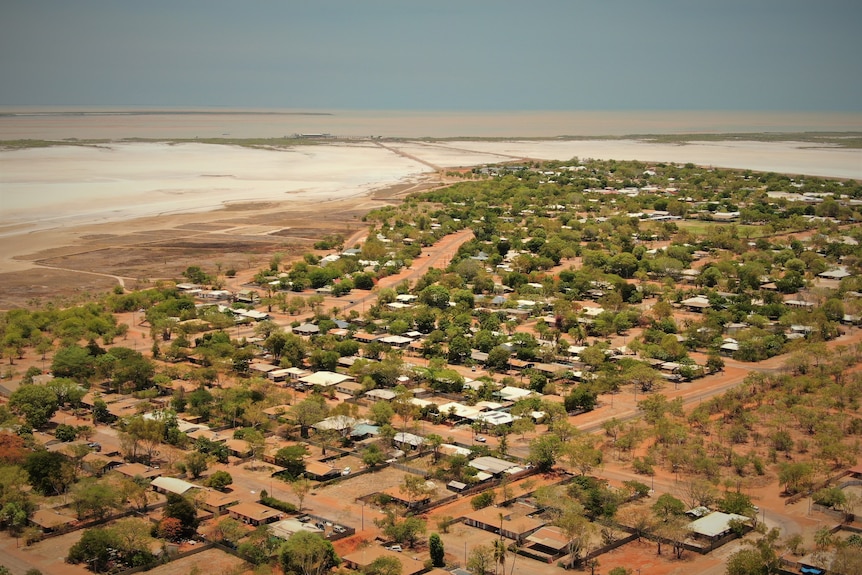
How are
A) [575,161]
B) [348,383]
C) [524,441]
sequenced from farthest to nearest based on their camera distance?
[575,161] → [348,383] → [524,441]

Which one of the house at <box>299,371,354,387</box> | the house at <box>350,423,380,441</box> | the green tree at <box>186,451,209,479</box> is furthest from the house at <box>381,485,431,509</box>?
the house at <box>299,371,354,387</box>

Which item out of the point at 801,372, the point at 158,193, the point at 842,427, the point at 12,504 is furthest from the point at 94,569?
the point at 158,193

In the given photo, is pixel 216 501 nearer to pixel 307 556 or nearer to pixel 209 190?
pixel 307 556

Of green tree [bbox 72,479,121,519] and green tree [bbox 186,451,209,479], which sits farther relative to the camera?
green tree [bbox 186,451,209,479]

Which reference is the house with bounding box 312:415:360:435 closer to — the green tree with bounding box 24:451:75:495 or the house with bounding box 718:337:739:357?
the green tree with bounding box 24:451:75:495

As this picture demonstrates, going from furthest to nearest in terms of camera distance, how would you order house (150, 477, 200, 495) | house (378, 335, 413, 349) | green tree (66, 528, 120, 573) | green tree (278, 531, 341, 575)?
house (378, 335, 413, 349) < house (150, 477, 200, 495) < green tree (66, 528, 120, 573) < green tree (278, 531, 341, 575)

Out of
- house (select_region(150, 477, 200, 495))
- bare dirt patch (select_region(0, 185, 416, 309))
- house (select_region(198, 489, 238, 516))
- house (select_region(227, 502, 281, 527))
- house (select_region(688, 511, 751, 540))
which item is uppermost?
bare dirt patch (select_region(0, 185, 416, 309))

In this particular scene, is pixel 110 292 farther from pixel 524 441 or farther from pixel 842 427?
pixel 842 427

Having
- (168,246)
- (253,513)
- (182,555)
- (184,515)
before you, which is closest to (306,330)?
(253,513)
